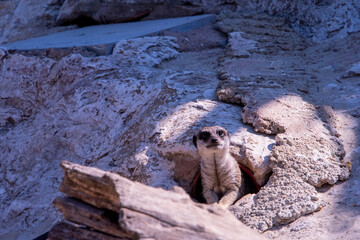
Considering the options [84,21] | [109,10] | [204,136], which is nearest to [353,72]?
[204,136]

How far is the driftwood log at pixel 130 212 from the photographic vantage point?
1.74 m

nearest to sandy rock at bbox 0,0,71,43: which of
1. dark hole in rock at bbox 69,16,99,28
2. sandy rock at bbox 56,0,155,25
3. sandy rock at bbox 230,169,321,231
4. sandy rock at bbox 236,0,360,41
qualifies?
dark hole in rock at bbox 69,16,99,28

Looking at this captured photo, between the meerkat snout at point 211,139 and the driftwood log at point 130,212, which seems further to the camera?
the meerkat snout at point 211,139

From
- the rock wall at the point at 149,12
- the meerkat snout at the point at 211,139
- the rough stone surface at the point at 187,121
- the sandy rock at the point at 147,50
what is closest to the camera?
the rough stone surface at the point at 187,121

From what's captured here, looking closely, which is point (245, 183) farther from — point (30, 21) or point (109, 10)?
point (30, 21)

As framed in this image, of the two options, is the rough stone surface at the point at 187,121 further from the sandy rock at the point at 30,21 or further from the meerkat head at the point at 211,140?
the sandy rock at the point at 30,21

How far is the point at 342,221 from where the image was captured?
252 centimetres

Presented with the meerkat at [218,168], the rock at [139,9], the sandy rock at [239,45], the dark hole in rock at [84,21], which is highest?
the rock at [139,9]

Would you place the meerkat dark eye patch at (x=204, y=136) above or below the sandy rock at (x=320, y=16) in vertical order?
below

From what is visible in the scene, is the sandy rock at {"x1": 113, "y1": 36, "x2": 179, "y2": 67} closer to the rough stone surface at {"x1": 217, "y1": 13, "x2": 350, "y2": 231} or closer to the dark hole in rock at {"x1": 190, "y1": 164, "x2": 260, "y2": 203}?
the rough stone surface at {"x1": 217, "y1": 13, "x2": 350, "y2": 231}

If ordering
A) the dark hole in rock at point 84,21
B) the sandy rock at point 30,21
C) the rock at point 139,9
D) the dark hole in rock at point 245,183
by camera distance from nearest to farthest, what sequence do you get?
1. the dark hole in rock at point 245,183
2. the rock at point 139,9
3. the dark hole in rock at point 84,21
4. the sandy rock at point 30,21

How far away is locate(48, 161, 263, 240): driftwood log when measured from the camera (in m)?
1.74

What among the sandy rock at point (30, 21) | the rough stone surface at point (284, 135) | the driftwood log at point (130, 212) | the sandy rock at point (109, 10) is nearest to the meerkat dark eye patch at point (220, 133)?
the rough stone surface at point (284, 135)

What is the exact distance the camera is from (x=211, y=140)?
10.2 feet
